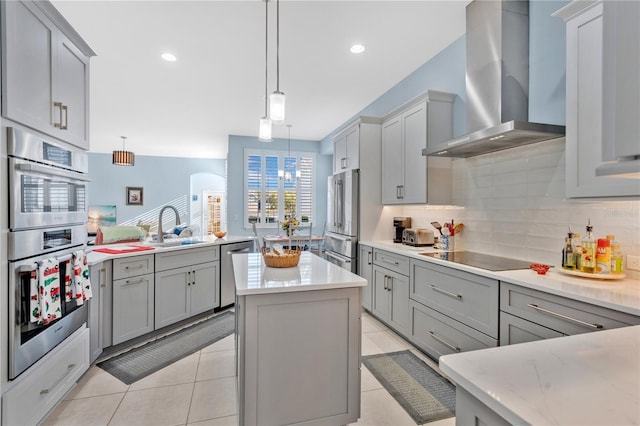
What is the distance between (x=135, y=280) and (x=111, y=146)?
6718 mm

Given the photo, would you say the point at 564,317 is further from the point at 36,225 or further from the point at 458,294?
the point at 36,225

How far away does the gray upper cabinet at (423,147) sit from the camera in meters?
3.19

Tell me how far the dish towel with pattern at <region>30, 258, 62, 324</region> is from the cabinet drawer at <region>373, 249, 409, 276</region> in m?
2.61

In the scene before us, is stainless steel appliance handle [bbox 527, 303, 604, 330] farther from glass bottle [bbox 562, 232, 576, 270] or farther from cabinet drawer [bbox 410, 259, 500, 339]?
glass bottle [bbox 562, 232, 576, 270]

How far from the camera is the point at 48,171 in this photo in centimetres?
181

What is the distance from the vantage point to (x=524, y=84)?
8.04 feet

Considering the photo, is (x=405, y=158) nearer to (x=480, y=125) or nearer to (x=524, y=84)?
(x=480, y=125)

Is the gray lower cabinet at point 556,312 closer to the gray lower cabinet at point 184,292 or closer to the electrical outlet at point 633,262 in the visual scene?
the electrical outlet at point 633,262

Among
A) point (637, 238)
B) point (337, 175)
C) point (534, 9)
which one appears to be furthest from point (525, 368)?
point (337, 175)

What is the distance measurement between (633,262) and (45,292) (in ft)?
10.7

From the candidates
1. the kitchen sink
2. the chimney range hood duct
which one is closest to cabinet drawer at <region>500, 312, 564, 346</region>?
the chimney range hood duct

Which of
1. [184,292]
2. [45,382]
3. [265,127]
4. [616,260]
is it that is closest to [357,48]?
[265,127]

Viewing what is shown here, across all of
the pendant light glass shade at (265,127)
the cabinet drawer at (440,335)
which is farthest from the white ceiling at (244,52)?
the cabinet drawer at (440,335)

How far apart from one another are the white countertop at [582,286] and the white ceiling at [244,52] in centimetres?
215
